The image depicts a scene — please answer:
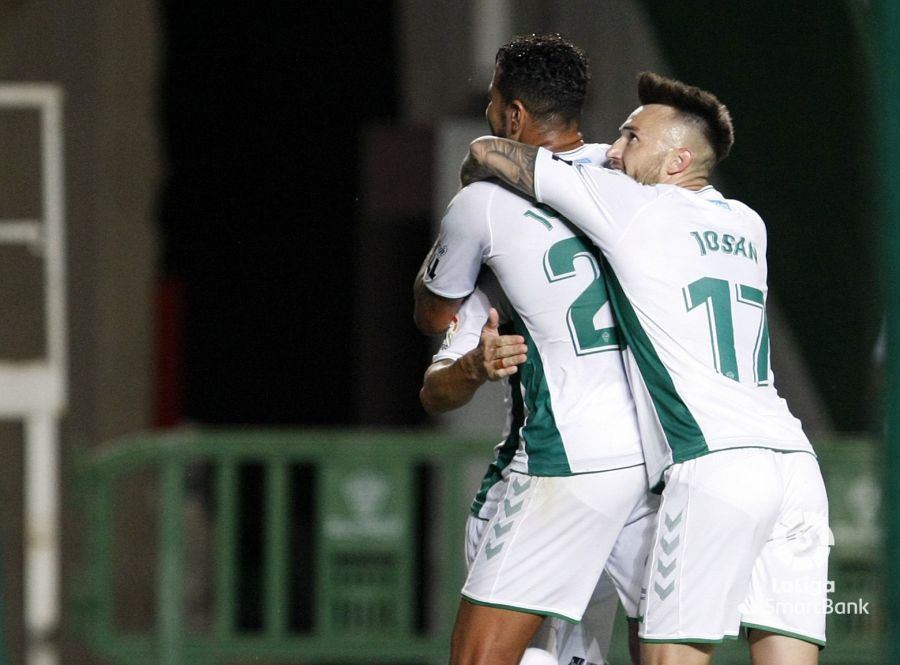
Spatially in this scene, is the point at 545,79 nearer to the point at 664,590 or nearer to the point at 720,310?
the point at 720,310

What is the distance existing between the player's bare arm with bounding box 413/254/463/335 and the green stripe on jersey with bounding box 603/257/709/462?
41 cm

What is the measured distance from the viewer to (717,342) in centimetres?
352

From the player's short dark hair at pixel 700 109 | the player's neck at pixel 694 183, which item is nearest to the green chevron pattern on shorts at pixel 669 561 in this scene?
the player's neck at pixel 694 183

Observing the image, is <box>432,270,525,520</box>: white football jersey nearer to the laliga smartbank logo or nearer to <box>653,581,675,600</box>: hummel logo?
<box>653,581,675,600</box>: hummel logo

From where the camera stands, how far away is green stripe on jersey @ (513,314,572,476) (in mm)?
3658

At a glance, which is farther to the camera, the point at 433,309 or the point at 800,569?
the point at 433,309

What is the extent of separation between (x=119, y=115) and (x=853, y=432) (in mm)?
3929

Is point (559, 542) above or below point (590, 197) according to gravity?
below

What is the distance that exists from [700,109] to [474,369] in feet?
2.60

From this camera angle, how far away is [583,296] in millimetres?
3635

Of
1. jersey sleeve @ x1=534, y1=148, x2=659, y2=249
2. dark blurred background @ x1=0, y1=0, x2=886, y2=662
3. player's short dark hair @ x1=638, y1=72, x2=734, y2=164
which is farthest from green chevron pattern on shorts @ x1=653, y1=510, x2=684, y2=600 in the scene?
dark blurred background @ x1=0, y1=0, x2=886, y2=662

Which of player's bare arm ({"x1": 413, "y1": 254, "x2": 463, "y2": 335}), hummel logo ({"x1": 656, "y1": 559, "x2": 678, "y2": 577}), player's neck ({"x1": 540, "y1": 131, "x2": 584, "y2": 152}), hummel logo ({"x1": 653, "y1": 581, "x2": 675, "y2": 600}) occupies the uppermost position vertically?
player's neck ({"x1": 540, "y1": 131, "x2": 584, "y2": 152})

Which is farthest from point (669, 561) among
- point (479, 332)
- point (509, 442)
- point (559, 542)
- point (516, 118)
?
point (516, 118)

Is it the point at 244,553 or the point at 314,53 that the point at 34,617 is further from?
the point at 314,53
